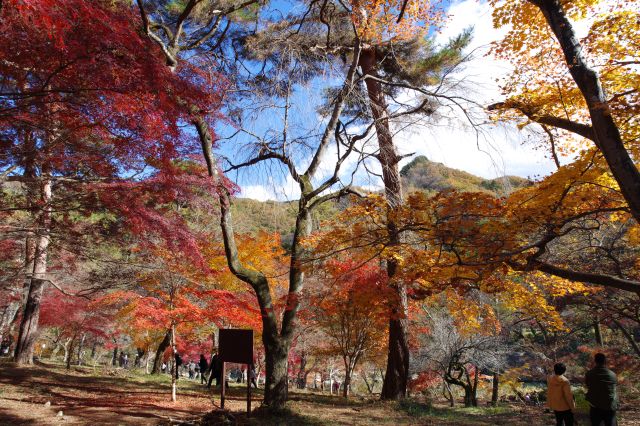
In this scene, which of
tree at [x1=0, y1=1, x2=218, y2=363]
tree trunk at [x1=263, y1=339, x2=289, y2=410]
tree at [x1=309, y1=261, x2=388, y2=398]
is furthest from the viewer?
tree at [x1=309, y1=261, x2=388, y2=398]

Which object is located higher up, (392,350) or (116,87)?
(116,87)

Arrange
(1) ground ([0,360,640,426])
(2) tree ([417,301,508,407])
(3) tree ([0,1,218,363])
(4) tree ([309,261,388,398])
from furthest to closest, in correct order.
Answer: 1. (2) tree ([417,301,508,407])
2. (4) tree ([309,261,388,398])
3. (1) ground ([0,360,640,426])
4. (3) tree ([0,1,218,363])

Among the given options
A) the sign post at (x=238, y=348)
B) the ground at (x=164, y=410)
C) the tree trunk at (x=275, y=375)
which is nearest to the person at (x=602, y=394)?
the ground at (x=164, y=410)

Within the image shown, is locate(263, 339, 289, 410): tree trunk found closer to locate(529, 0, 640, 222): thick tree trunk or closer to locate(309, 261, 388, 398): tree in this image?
locate(309, 261, 388, 398): tree

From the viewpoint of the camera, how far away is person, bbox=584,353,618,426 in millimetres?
4879

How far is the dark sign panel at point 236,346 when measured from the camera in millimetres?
6004

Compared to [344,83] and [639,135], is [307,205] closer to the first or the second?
[344,83]

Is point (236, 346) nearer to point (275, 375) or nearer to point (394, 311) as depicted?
point (275, 375)

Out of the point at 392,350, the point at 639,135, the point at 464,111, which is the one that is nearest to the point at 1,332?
the point at 392,350

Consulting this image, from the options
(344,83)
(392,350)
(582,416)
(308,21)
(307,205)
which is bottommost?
(582,416)

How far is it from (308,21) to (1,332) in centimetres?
2779

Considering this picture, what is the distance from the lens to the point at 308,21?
781 centimetres

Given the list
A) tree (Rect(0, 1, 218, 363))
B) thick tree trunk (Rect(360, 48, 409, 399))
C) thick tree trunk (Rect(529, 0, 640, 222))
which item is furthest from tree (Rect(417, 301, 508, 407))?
tree (Rect(0, 1, 218, 363))

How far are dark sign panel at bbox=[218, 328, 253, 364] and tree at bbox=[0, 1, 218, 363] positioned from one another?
Result: 2472 mm
